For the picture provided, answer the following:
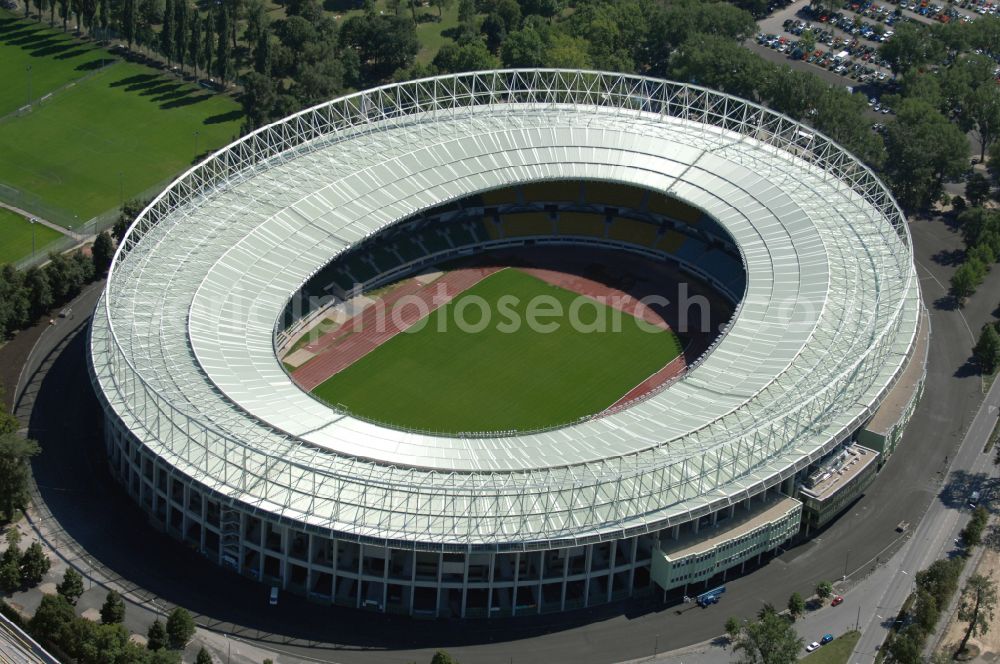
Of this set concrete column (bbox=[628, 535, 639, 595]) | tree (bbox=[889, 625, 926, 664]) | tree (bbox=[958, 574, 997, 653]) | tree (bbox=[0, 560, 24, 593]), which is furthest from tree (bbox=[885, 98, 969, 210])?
tree (bbox=[0, 560, 24, 593])

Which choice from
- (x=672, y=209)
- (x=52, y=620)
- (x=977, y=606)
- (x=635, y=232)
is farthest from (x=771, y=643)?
(x=672, y=209)

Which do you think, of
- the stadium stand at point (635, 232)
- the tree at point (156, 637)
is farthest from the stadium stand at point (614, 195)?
the tree at point (156, 637)

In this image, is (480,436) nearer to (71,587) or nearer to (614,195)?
(71,587)

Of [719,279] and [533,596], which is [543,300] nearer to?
[719,279]

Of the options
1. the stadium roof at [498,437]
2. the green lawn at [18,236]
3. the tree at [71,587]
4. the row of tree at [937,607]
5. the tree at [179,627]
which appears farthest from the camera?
the green lawn at [18,236]

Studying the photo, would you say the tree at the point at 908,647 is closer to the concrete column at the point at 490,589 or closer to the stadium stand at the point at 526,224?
the concrete column at the point at 490,589

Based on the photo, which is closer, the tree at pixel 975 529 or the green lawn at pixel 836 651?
the green lawn at pixel 836 651

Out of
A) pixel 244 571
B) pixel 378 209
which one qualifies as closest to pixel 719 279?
pixel 378 209
